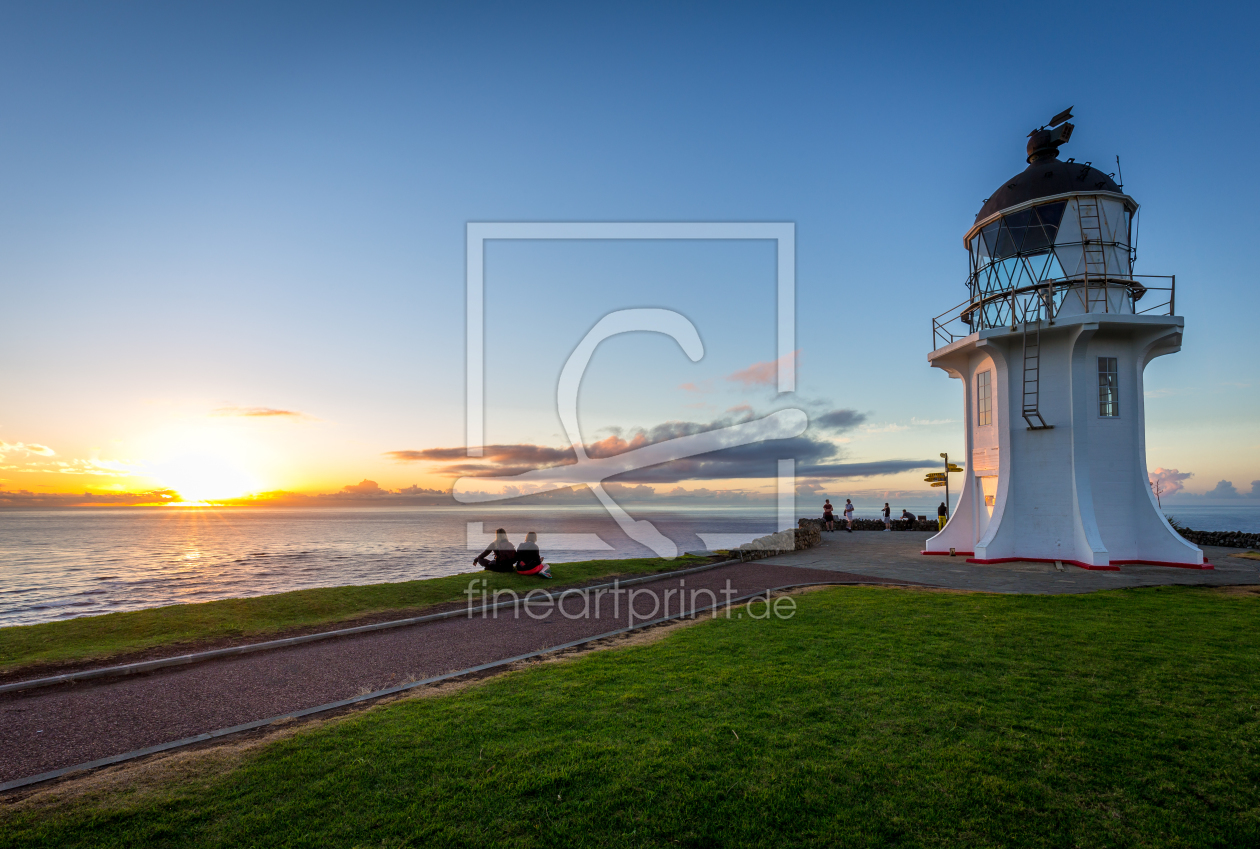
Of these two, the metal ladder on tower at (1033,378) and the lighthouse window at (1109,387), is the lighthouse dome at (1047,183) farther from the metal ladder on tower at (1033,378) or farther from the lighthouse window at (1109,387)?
the lighthouse window at (1109,387)

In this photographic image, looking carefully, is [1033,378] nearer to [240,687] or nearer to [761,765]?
[761,765]

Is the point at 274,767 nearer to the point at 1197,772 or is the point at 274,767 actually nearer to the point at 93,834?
the point at 93,834

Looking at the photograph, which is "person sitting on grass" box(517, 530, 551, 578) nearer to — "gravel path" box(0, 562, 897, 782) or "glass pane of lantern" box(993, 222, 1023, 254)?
"gravel path" box(0, 562, 897, 782)

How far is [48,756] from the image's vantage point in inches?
219

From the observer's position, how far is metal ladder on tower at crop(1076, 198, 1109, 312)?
1889 cm

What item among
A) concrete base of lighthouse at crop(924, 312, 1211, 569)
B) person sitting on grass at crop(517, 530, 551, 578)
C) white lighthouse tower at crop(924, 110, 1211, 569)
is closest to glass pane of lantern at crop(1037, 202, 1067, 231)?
white lighthouse tower at crop(924, 110, 1211, 569)

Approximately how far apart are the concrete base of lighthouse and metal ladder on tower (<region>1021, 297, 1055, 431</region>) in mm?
187

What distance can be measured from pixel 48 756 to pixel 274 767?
8.38 ft

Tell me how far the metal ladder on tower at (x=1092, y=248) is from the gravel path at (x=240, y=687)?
1803 centimetres

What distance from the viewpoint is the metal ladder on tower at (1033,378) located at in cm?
1892

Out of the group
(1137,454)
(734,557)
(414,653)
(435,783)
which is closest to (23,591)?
(414,653)

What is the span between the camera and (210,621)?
36.4ft

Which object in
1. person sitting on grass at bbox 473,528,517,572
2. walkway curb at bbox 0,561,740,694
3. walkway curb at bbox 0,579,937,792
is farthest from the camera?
person sitting on grass at bbox 473,528,517,572

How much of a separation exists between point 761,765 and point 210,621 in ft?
35.9
